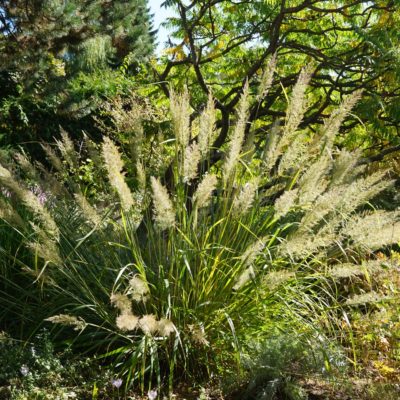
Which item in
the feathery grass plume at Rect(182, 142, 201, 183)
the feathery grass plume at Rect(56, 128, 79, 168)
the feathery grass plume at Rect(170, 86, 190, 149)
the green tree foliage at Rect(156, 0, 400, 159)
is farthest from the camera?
the green tree foliage at Rect(156, 0, 400, 159)

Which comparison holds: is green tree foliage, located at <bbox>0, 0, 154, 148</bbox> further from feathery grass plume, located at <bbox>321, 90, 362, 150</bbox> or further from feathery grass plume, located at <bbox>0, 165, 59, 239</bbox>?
feathery grass plume, located at <bbox>321, 90, 362, 150</bbox>

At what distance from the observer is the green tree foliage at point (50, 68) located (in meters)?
8.73

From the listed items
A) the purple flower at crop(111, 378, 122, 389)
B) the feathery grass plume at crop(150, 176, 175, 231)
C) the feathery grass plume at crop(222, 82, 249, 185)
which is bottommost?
the purple flower at crop(111, 378, 122, 389)

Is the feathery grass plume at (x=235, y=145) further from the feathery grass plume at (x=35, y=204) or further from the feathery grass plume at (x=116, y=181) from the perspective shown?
the feathery grass plume at (x=35, y=204)

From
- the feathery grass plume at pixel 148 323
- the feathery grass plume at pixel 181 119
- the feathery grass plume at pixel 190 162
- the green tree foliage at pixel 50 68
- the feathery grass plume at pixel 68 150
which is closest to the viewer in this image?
the feathery grass plume at pixel 148 323

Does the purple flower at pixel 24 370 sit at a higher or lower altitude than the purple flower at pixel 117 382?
higher

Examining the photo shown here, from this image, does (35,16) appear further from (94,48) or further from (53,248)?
(53,248)

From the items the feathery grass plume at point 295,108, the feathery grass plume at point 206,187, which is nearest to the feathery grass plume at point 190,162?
the feathery grass plume at point 206,187

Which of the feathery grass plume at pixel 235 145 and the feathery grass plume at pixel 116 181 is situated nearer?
the feathery grass plume at pixel 116 181

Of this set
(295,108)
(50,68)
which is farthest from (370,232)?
(50,68)

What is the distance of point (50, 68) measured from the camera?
959cm

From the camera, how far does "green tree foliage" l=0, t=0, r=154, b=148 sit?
344 inches

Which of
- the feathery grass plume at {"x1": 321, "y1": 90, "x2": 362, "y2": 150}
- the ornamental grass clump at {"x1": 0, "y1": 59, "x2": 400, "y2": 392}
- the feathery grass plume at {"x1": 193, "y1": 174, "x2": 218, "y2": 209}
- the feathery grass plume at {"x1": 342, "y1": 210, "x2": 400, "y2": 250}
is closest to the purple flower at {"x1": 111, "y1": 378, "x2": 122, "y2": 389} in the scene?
the ornamental grass clump at {"x1": 0, "y1": 59, "x2": 400, "y2": 392}

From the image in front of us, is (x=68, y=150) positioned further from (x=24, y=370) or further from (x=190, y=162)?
(x=24, y=370)
